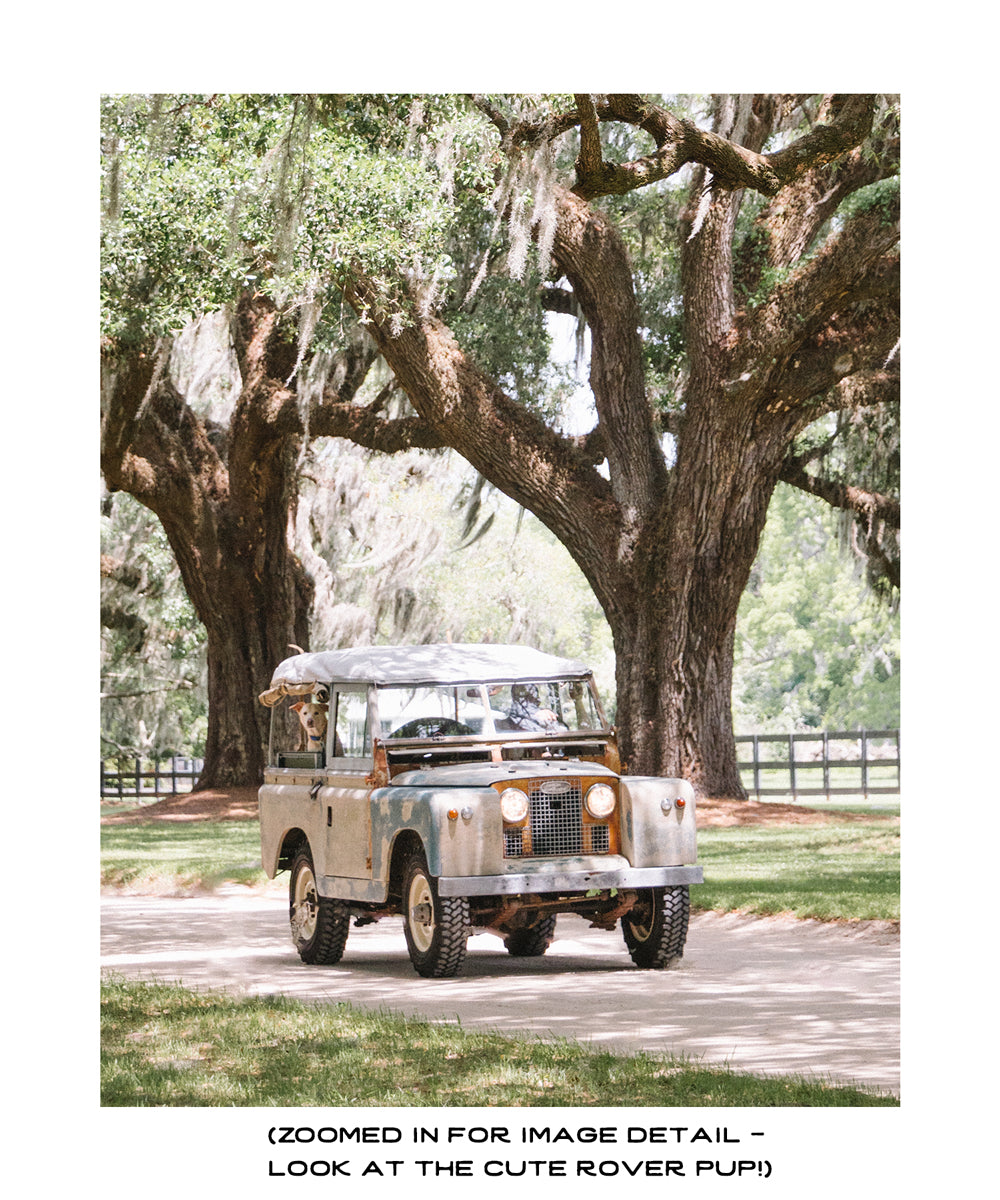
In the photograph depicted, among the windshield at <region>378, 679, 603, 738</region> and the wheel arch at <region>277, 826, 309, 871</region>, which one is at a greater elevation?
the windshield at <region>378, 679, 603, 738</region>

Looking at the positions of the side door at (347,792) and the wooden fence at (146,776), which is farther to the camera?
the wooden fence at (146,776)

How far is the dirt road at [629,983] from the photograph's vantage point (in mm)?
6543

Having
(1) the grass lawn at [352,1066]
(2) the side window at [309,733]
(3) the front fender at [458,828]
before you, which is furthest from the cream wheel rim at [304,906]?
(3) the front fender at [458,828]

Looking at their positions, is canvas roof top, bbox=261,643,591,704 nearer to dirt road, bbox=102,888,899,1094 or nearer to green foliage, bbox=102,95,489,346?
dirt road, bbox=102,888,899,1094

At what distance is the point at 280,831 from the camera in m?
9.44

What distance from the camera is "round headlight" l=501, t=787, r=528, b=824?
8047 millimetres

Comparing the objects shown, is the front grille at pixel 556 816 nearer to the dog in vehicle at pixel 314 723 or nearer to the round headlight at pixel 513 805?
the round headlight at pixel 513 805

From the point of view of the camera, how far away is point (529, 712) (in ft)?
29.5

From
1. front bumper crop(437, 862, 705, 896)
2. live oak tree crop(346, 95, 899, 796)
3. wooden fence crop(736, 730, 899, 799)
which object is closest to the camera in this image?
front bumper crop(437, 862, 705, 896)

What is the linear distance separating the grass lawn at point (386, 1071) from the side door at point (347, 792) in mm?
1364

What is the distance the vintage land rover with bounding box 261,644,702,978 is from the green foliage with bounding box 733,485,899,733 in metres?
30.7

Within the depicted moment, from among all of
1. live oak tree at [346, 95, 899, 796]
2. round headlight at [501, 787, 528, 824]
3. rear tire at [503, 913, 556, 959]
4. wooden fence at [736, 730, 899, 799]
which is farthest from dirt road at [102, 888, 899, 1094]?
wooden fence at [736, 730, 899, 799]
